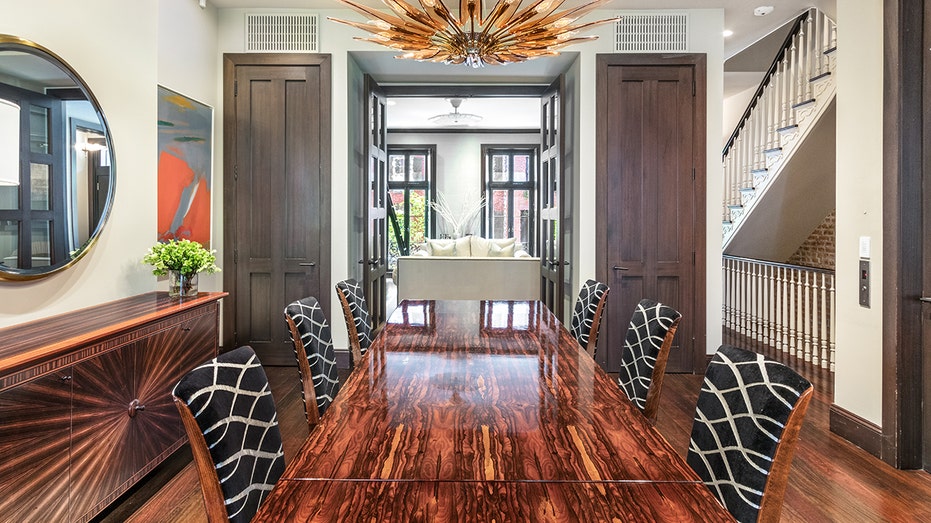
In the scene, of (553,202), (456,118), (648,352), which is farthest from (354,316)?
(456,118)

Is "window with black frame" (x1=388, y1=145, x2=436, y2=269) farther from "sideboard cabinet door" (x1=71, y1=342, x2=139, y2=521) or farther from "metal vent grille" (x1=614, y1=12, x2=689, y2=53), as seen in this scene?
"sideboard cabinet door" (x1=71, y1=342, x2=139, y2=521)

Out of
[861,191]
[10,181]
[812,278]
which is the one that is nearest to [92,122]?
[10,181]

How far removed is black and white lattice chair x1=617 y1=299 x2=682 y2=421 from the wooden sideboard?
6.71 ft

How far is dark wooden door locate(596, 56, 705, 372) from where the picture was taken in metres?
4.24

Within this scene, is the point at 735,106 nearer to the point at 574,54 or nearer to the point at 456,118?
the point at 456,118

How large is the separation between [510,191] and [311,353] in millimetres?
9571

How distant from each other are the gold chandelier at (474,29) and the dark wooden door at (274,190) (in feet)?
5.77

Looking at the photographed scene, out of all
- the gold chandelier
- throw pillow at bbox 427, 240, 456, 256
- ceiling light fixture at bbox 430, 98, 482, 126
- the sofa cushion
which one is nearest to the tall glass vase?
the gold chandelier

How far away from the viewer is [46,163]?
7.38ft

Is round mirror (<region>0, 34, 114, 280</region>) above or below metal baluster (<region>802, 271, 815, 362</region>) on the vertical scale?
above

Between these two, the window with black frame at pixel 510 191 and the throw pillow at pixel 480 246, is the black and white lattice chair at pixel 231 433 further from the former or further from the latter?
the window with black frame at pixel 510 191

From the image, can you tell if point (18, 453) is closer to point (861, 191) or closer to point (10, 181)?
point (10, 181)

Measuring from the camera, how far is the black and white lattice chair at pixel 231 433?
1.02 m

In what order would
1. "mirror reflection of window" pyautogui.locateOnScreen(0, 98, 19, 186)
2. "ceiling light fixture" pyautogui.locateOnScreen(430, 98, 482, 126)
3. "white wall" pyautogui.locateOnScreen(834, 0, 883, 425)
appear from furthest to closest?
"ceiling light fixture" pyautogui.locateOnScreen(430, 98, 482, 126), "white wall" pyautogui.locateOnScreen(834, 0, 883, 425), "mirror reflection of window" pyautogui.locateOnScreen(0, 98, 19, 186)
